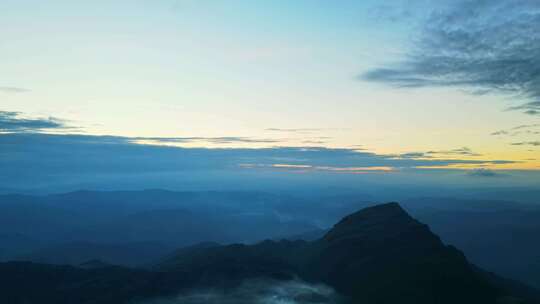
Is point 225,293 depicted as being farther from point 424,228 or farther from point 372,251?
point 424,228

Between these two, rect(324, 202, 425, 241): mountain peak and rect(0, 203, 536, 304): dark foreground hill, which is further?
rect(324, 202, 425, 241): mountain peak

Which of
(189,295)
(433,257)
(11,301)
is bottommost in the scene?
(11,301)

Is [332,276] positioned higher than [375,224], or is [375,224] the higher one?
[375,224]

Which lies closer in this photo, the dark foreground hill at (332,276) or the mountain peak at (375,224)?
the dark foreground hill at (332,276)

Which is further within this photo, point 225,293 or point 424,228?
point 424,228

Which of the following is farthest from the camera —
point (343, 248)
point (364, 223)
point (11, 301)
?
point (364, 223)

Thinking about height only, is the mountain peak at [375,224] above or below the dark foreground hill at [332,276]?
above

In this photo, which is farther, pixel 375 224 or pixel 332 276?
pixel 375 224

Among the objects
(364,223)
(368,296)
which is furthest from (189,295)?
(364,223)
